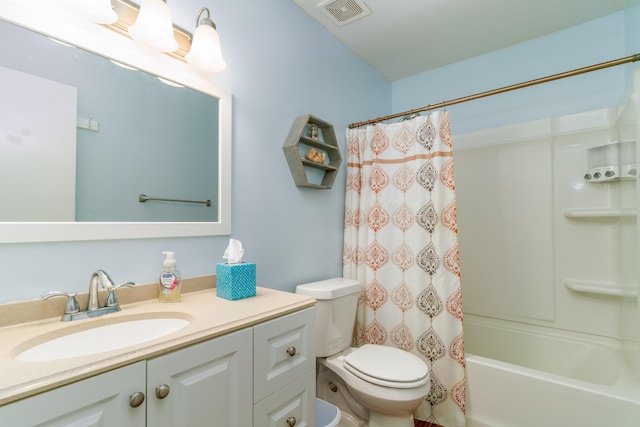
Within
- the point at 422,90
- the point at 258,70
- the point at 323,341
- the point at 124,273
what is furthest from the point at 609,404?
the point at 422,90

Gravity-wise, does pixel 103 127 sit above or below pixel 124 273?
above

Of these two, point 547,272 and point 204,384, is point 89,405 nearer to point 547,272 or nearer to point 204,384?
point 204,384

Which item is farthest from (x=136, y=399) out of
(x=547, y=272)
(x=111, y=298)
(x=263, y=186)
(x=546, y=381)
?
(x=547, y=272)

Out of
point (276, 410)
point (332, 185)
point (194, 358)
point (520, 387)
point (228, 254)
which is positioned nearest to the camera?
point (194, 358)

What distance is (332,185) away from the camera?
6.37 feet

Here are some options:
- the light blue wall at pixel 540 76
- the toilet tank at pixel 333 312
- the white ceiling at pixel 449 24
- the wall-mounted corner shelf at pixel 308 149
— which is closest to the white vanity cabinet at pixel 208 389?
the toilet tank at pixel 333 312

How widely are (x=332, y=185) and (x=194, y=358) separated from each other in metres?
1.36

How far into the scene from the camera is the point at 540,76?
214 centimetres

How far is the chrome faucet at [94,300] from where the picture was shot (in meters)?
0.89

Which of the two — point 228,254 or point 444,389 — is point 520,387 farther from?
point 228,254

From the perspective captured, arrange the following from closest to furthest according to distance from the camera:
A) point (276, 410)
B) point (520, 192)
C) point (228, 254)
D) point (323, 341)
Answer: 1. point (276, 410)
2. point (228, 254)
3. point (323, 341)
4. point (520, 192)

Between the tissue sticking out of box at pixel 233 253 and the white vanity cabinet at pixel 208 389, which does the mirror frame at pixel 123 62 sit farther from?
the white vanity cabinet at pixel 208 389

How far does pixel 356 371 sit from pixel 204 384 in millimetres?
897

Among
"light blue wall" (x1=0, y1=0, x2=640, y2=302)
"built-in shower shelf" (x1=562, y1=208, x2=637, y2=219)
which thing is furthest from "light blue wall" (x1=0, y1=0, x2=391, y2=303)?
"built-in shower shelf" (x1=562, y1=208, x2=637, y2=219)
